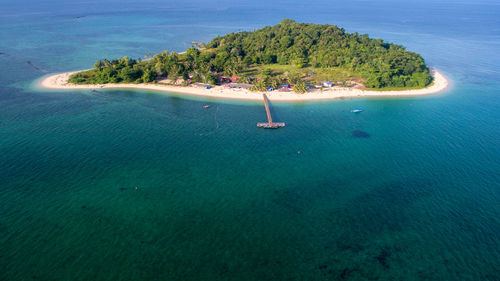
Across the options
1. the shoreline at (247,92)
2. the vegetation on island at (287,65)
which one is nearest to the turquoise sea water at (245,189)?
the shoreline at (247,92)

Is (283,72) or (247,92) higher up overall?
(283,72)

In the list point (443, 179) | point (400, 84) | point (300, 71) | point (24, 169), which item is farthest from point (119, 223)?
point (400, 84)

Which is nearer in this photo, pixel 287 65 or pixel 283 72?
pixel 283 72

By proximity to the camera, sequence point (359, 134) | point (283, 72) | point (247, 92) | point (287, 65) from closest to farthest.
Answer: point (359, 134) → point (247, 92) → point (283, 72) → point (287, 65)

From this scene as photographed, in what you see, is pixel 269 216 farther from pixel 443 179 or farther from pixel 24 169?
pixel 24 169

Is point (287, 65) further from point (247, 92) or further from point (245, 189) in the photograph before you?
point (245, 189)

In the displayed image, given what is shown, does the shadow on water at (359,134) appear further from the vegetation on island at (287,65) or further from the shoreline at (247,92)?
the vegetation on island at (287,65)

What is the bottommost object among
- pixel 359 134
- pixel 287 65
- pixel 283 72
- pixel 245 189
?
pixel 245 189

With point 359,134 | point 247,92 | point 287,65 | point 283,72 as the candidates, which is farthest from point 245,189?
point 287,65
